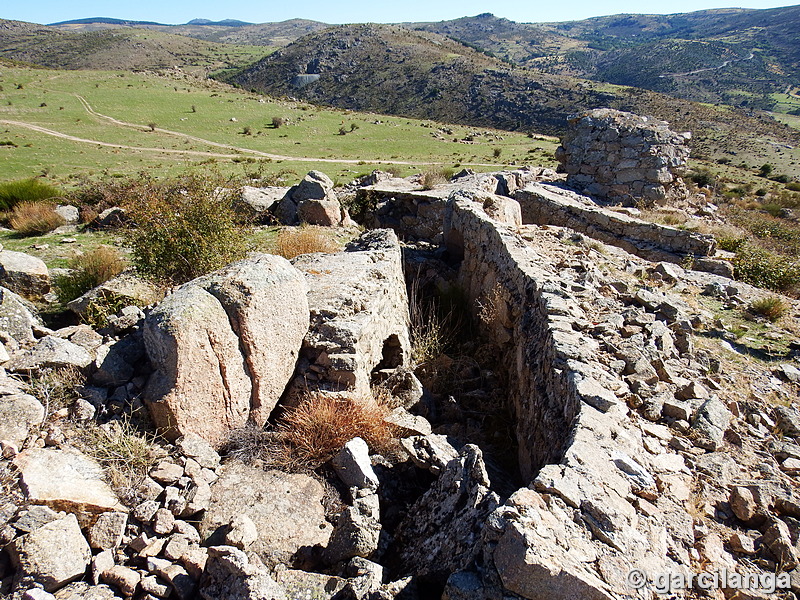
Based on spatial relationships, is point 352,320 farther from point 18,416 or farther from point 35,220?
point 35,220

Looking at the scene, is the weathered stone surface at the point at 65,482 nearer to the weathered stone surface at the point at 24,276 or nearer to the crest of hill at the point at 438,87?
the weathered stone surface at the point at 24,276

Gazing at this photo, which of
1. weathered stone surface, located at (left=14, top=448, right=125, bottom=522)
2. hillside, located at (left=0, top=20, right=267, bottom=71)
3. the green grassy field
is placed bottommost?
weathered stone surface, located at (left=14, top=448, right=125, bottom=522)

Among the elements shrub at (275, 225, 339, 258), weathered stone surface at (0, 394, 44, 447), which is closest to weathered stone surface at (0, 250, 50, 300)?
shrub at (275, 225, 339, 258)

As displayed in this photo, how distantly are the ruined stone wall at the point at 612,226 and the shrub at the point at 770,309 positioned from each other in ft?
10.2

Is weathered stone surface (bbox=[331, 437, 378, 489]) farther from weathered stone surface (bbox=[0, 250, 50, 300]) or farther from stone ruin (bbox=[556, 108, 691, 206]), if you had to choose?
stone ruin (bbox=[556, 108, 691, 206])

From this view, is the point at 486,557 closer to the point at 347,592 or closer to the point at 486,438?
the point at 347,592

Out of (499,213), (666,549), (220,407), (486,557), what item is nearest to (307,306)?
(220,407)

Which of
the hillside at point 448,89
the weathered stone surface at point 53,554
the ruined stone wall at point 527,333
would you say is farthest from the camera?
the hillside at point 448,89

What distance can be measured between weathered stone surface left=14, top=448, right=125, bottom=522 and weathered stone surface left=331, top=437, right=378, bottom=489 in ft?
4.98

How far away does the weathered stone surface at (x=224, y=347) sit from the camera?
3658 mm

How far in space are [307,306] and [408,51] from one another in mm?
85492

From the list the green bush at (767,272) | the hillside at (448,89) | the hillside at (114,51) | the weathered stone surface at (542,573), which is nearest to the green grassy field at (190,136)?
the green bush at (767,272)

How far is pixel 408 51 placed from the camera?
7919 cm

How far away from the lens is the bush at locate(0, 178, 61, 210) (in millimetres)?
11962
